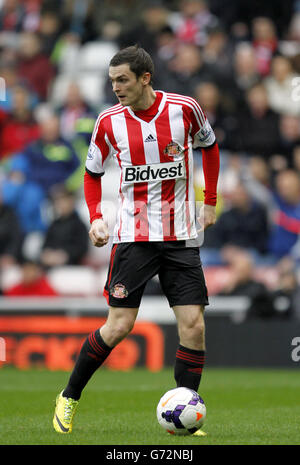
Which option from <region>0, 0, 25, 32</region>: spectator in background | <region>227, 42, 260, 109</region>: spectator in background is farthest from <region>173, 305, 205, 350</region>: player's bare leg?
<region>0, 0, 25, 32</region>: spectator in background

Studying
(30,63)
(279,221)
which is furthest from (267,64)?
(30,63)

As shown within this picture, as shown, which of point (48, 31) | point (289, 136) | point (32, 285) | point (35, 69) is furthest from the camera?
point (48, 31)

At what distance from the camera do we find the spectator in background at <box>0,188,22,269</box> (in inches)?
532

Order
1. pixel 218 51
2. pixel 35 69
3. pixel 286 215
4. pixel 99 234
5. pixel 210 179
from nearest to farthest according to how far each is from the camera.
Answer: pixel 99 234 < pixel 210 179 < pixel 286 215 < pixel 218 51 < pixel 35 69

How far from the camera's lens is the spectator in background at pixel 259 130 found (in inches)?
532

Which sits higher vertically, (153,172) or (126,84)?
(126,84)

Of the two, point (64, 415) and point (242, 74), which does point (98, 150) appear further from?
point (242, 74)

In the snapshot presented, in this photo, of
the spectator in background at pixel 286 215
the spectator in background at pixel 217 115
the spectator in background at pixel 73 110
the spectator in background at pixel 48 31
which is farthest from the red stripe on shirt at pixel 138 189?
the spectator in background at pixel 48 31

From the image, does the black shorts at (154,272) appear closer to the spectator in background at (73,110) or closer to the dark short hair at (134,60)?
the dark short hair at (134,60)

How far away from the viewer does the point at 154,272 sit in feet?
19.2

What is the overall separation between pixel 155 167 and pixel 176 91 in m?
8.16

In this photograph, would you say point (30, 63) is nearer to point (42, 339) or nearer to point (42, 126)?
point (42, 126)

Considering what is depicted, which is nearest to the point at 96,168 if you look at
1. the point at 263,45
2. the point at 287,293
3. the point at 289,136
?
the point at 287,293

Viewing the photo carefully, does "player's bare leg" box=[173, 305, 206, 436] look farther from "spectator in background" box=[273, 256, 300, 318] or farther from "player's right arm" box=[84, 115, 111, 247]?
"spectator in background" box=[273, 256, 300, 318]
